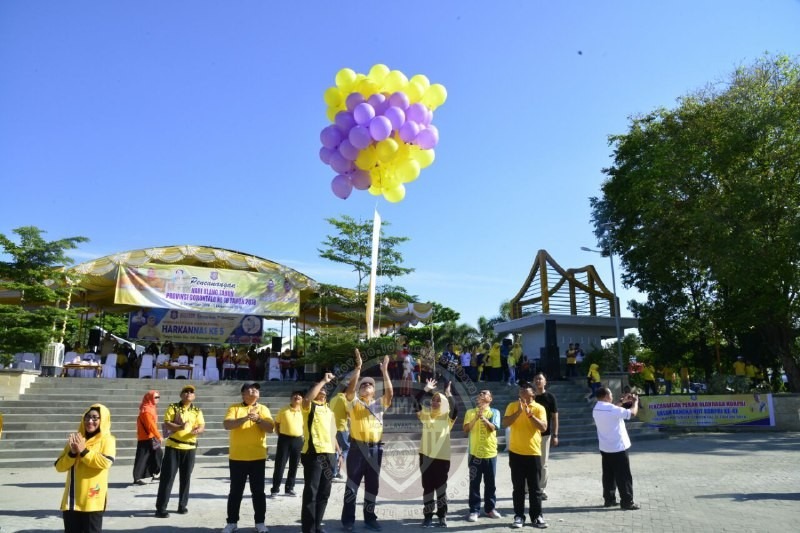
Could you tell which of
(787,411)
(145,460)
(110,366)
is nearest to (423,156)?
(145,460)

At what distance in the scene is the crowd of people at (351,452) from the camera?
16.0ft

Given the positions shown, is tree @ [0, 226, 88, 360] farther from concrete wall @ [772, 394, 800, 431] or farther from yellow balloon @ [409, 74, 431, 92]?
concrete wall @ [772, 394, 800, 431]

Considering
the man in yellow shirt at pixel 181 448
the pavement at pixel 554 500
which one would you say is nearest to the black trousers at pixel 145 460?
the pavement at pixel 554 500

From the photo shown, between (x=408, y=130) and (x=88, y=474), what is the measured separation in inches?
318

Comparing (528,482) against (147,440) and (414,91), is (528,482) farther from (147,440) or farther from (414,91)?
(414,91)

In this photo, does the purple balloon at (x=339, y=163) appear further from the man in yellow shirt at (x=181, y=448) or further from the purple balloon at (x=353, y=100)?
the man in yellow shirt at (x=181, y=448)

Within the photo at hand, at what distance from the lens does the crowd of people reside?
487 cm

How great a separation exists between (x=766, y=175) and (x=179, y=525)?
20.6 metres

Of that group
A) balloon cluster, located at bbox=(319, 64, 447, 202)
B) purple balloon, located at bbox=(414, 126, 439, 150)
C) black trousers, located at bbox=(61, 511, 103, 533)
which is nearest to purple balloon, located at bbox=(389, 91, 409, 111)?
balloon cluster, located at bbox=(319, 64, 447, 202)

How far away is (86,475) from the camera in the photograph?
479 centimetres

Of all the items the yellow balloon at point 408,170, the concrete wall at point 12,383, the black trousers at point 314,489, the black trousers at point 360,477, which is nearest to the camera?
the black trousers at point 314,489

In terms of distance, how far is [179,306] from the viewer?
62.7 feet

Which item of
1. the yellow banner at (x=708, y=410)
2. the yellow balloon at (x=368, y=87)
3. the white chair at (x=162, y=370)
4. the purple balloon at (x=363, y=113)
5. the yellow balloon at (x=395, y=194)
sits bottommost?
the yellow banner at (x=708, y=410)

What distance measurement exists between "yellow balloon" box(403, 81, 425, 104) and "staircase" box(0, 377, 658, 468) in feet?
23.2
